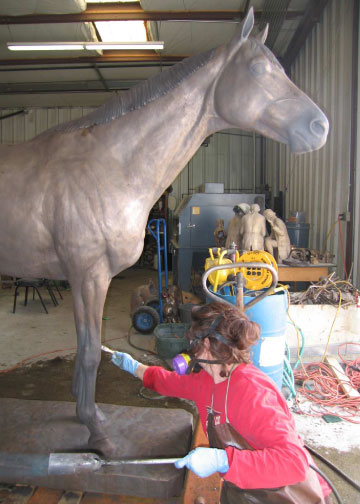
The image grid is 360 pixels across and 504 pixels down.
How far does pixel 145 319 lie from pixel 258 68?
4.35m

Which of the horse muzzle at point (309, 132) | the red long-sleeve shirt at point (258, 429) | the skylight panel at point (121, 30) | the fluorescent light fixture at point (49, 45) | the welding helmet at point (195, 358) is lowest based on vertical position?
the red long-sleeve shirt at point (258, 429)

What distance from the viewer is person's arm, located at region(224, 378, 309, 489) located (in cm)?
126

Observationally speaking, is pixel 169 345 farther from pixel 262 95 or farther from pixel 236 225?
pixel 262 95

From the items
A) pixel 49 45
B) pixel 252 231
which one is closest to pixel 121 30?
pixel 49 45

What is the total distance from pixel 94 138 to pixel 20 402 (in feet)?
6.23

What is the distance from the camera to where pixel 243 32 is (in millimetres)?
1611

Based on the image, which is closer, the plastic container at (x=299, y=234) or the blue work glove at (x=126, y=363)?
the blue work glove at (x=126, y=363)

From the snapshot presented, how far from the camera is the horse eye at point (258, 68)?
1.62 meters

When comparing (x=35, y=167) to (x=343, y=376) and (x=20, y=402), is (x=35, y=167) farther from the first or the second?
(x=343, y=376)

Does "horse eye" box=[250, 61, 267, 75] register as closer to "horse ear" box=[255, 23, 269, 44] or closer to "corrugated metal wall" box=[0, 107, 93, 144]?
"horse ear" box=[255, 23, 269, 44]

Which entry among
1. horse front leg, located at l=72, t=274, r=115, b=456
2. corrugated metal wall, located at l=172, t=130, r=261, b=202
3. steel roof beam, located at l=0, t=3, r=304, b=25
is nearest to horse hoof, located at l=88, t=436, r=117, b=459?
horse front leg, located at l=72, t=274, r=115, b=456

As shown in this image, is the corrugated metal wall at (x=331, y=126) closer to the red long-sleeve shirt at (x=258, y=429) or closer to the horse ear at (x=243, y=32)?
the red long-sleeve shirt at (x=258, y=429)

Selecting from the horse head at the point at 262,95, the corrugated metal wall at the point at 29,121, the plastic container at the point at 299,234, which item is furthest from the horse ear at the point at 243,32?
the corrugated metal wall at the point at 29,121

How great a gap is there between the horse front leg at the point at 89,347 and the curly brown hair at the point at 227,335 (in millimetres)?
511
